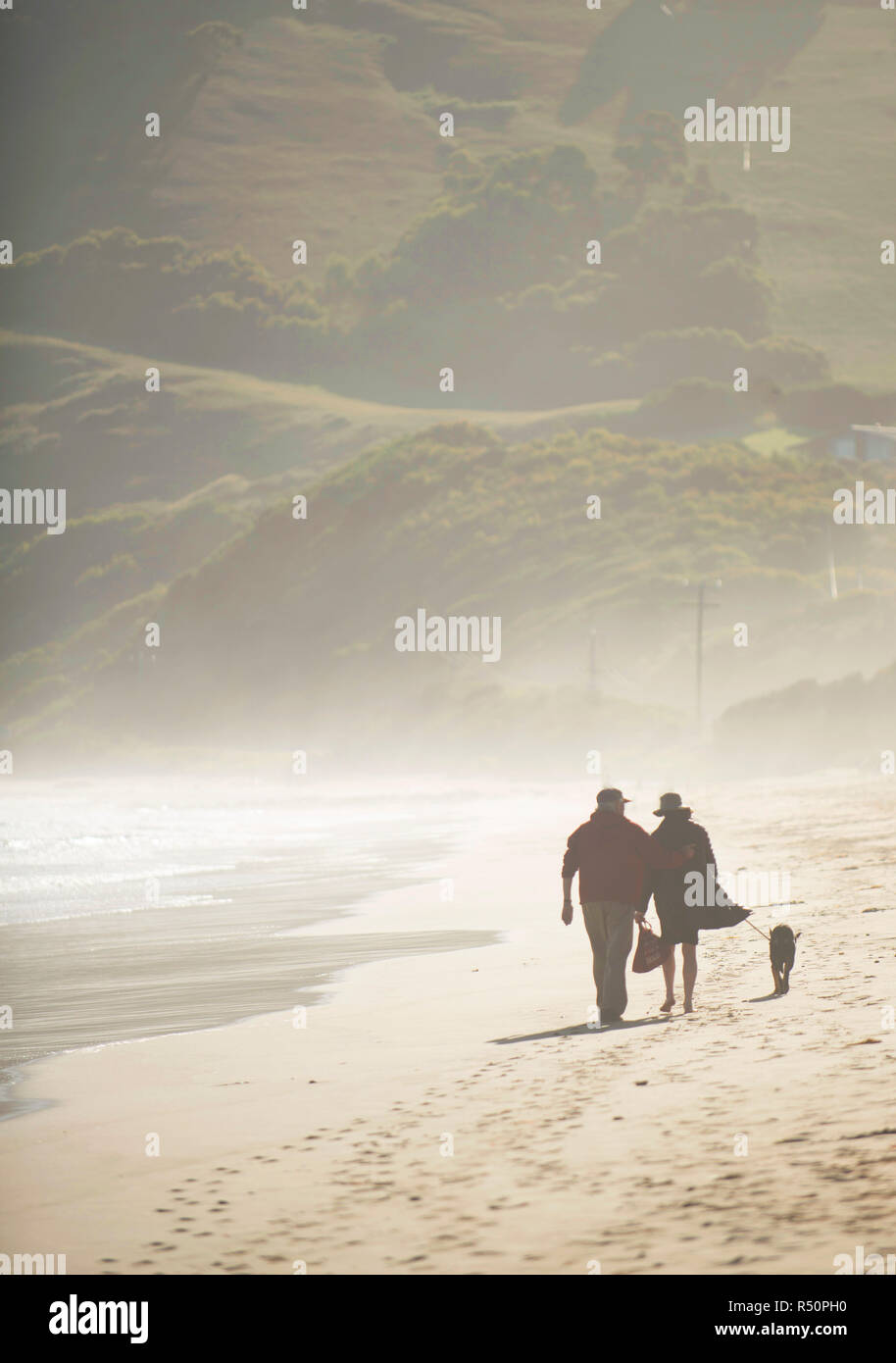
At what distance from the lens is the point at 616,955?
1062 centimetres

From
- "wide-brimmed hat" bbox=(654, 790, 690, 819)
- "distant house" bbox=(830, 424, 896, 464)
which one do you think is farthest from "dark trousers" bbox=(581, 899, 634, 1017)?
"distant house" bbox=(830, 424, 896, 464)

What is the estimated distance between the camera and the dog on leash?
34.7 feet

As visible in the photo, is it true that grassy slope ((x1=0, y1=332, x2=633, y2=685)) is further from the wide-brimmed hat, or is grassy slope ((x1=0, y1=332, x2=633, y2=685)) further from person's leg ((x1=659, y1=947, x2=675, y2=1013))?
person's leg ((x1=659, y1=947, x2=675, y2=1013))

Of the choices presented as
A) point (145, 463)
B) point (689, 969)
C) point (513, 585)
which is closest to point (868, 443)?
point (513, 585)

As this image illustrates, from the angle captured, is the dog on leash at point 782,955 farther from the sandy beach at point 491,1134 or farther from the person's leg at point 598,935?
the person's leg at point 598,935

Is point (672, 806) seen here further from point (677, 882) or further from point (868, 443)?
point (868, 443)

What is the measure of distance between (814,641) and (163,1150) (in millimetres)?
84587

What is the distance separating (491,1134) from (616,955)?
316 centimetres

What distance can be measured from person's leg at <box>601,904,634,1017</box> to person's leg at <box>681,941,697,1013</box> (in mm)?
433

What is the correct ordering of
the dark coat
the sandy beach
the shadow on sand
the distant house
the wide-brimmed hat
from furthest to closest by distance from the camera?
the distant house → the wide-brimmed hat → the dark coat → the shadow on sand → the sandy beach

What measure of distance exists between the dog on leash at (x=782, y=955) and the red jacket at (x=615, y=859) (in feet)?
3.09

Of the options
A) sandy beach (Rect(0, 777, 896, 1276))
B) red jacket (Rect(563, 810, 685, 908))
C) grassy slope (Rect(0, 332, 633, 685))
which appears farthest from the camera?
grassy slope (Rect(0, 332, 633, 685))

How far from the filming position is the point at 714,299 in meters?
181
